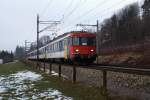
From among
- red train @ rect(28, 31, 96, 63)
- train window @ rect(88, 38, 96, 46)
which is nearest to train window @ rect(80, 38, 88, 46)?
red train @ rect(28, 31, 96, 63)

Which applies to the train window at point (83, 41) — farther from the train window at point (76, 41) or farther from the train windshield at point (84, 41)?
the train window at point (76, 41)

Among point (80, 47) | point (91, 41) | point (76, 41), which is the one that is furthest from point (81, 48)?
point (91, 41)

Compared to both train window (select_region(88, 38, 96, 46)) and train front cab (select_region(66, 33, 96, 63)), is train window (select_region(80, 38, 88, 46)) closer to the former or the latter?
train front cab (select_region(66, 33, 96, 63))

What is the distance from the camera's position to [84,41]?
30156 millimetres

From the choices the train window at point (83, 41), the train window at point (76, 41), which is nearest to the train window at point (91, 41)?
the train window at point (83, 41)

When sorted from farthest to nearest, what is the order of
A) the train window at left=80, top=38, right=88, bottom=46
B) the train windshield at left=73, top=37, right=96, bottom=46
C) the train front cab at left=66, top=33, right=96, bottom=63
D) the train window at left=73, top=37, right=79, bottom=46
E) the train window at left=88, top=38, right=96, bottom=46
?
1. the train window at left=88, top=38, right=96, bottom=46
2. the train window at left=80, top=38, right=88, bottom=46
3. the train windshield at left=73, top=37, right=96, bottom=46
4. the train window at left=73, top=37, right=79, bottom=46
5. the train front cab at left=66, top=33, right=96, bottom=63

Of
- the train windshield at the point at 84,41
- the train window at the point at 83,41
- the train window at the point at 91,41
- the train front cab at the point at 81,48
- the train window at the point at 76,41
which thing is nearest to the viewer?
the train front cab at the point at 81,48

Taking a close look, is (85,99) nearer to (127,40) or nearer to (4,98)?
(4,98)

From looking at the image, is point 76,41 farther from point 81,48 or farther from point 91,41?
point 91,41

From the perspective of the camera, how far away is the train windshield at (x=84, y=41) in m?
29.8

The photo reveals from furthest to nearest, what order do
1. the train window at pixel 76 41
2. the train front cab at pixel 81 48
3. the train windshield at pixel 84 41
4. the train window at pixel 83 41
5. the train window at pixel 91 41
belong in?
the train window at pixel 91 41
the train window at pixel 83 41
the train windshield at pixel 84 41
the train window at pixel 76 41
the train front cab at pixel 81 48

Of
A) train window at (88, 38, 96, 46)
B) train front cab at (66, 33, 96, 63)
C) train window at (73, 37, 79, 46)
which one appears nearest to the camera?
train front cab at (66, 33, 96, 63)

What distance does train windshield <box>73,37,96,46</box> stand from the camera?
29.8 m

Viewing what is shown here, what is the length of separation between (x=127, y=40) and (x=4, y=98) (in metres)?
47.6
